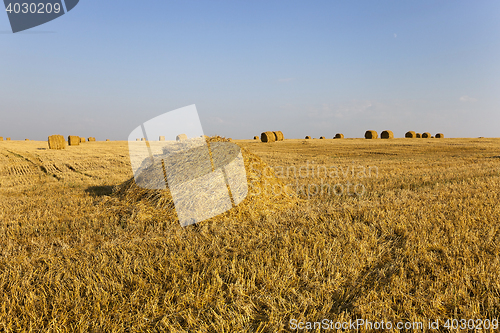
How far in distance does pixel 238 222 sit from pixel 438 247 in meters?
3.00

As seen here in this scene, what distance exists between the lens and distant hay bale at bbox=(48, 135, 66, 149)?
30.2 metres

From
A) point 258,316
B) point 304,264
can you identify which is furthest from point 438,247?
point 258,316

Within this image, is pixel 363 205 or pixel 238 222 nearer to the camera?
pixel 238 222

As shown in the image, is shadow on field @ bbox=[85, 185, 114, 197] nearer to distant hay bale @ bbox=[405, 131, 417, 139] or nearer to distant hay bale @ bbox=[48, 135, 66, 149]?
distant hay bale @ bbox=[48, 135, 66, 149]

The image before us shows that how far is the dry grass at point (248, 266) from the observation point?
2.39 metres

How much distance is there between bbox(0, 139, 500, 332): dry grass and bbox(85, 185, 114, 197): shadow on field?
2.04m

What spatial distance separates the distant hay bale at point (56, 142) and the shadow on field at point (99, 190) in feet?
90.4

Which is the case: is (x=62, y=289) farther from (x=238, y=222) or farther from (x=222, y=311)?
(x=238, y=222)

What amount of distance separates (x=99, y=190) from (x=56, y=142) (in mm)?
28682

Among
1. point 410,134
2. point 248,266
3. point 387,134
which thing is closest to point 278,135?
point 387,134

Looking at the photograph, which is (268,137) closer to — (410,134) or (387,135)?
(387,135)

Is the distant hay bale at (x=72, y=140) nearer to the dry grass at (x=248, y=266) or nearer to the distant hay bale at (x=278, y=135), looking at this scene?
the distant hay bale at (x=278, y=135)

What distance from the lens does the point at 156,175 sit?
6145 mm

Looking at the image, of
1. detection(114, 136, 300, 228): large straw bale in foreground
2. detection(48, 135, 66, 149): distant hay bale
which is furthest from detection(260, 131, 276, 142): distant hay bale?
detection(114, 136, 300, 228): large straw bale in foreground
